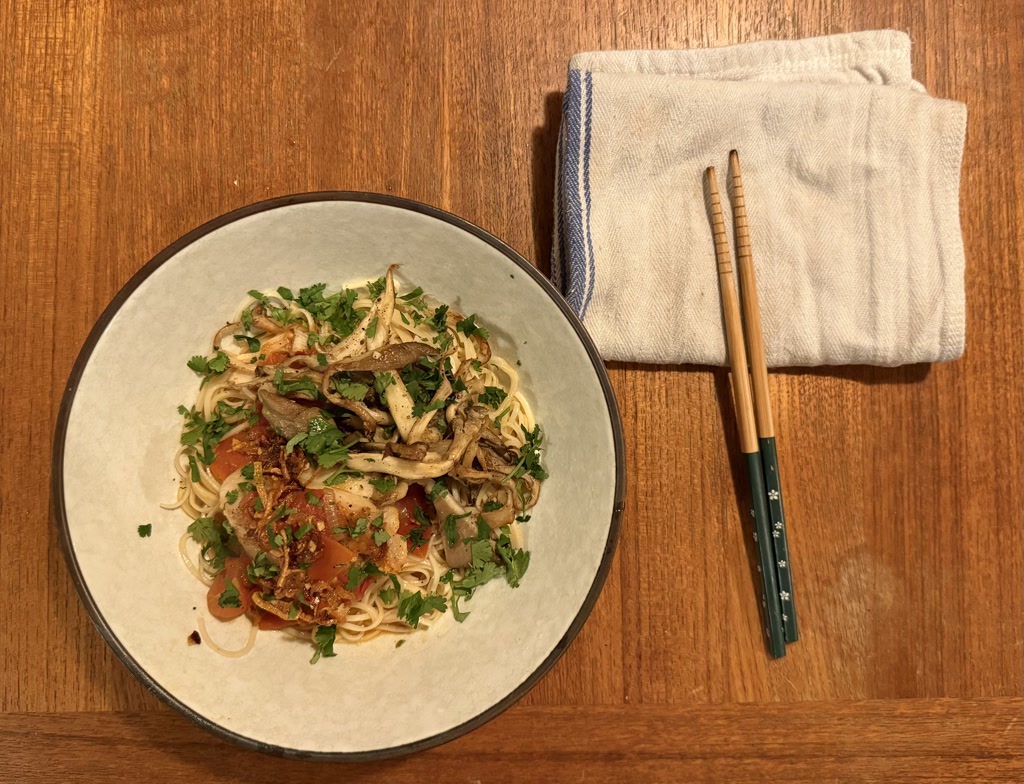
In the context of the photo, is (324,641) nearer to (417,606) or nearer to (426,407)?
(417,606)

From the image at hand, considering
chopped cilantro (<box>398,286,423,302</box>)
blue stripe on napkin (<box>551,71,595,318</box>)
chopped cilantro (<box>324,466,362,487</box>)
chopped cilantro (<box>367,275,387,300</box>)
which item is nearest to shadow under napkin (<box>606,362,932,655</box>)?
blue stripe on napkin (<box>551,71,595,318</box>)

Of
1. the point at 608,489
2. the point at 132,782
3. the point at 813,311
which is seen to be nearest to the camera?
the point at 608,489

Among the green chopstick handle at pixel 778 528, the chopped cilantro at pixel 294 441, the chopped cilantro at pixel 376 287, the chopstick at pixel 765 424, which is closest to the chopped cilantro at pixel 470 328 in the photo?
the chopped cilantro at pixel 376 287

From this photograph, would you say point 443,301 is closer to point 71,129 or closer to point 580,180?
point 580,180

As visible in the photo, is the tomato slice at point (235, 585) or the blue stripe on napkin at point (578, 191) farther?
the blue stripe on napkin at point (578, 191)

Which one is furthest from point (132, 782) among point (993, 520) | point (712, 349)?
point (993, 520)

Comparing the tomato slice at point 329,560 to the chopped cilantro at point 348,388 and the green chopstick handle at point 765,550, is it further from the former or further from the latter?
the green chopstick handle at point 765,550

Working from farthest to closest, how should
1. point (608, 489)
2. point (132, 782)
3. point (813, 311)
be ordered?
point (813, 311) < point (132, 782) < point (608, 489)
